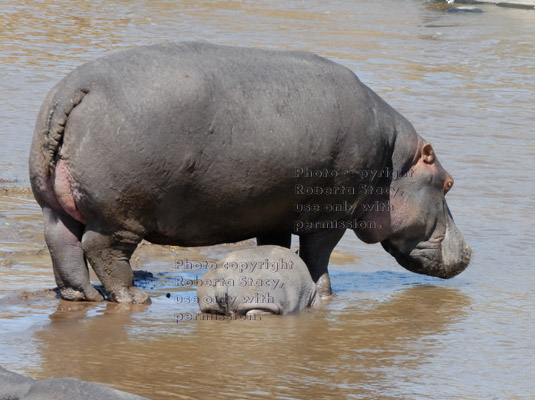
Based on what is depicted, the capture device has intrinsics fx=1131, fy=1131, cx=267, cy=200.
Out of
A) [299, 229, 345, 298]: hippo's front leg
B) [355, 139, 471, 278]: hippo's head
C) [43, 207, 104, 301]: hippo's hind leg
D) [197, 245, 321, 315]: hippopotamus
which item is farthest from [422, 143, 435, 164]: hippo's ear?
[43, 207, 104, 301]: hippo's hind leg

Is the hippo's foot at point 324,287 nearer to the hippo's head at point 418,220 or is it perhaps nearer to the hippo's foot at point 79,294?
the hippo's head at point 418,220

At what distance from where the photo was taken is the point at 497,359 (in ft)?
19.0

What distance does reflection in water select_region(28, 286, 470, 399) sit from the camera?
511 cm

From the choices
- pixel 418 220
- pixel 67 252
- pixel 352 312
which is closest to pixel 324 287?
pixel 352 312

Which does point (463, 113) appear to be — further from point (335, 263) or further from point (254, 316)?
point (254, 316)

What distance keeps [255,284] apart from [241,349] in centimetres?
64

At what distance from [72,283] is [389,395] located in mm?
2165

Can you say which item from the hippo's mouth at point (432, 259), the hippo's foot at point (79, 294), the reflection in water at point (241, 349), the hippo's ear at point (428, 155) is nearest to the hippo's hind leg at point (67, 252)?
the hippo's foot at point (79, 294)

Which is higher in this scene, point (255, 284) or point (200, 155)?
point (200, 155)

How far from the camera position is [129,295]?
257 inches

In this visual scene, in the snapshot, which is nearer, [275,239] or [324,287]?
[324,287]

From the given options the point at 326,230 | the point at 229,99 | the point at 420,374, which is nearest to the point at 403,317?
the point at 326,230

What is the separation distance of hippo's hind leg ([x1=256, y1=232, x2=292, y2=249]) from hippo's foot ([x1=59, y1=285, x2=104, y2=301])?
116 centimetres

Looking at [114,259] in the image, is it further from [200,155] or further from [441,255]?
[441,255]
